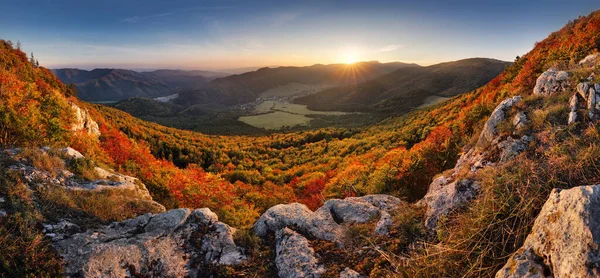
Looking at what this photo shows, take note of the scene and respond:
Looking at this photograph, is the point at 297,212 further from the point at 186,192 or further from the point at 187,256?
the point at 186,192

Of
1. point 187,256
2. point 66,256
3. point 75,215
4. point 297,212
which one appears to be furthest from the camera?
point 297,212

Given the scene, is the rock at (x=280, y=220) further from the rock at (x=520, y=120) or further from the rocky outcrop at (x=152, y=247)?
the rock at (x=520, y=120)

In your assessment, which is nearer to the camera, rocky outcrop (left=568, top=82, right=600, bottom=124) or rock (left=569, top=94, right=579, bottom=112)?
rocky outcrop (left=568, top=82, right=600, bottom=124)

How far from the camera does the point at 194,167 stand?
75.9 feet

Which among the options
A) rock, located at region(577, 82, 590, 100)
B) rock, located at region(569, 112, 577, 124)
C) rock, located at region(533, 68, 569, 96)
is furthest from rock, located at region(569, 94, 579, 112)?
rock, located at region(533, 68, 569, 96)

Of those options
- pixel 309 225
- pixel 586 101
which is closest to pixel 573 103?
pixel 586 101

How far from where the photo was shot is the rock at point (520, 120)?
6.72m

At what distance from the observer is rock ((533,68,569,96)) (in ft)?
25.8

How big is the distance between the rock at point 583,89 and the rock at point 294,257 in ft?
24.4

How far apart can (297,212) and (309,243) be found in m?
1.24

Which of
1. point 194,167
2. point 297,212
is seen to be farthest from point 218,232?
point 194,167

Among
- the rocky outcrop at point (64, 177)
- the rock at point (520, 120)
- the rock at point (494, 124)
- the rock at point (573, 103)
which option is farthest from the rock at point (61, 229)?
the rock at point (573, 103)

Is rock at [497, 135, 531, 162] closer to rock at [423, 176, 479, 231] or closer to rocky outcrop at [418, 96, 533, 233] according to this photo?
rocky outcrop at [418, 96, 533, 233]

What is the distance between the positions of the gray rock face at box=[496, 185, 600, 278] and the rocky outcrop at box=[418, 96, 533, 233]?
1750 millimetres
